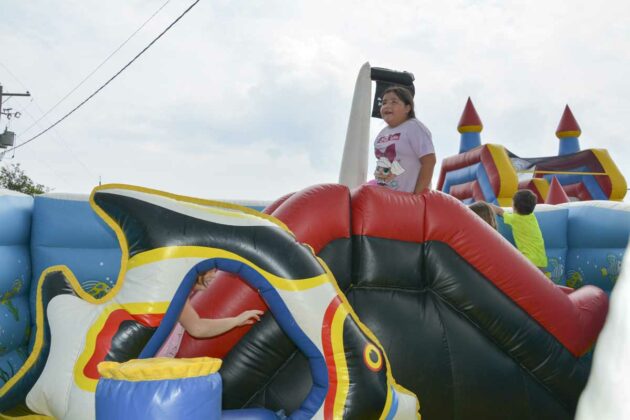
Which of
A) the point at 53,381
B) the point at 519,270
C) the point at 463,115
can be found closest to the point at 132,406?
the point at 53,381

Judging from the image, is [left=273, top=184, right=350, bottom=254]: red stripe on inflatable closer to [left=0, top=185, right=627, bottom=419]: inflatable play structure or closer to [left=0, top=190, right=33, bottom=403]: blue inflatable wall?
[left=0, top=185, right=627, bottom=419]: inflatable play structure

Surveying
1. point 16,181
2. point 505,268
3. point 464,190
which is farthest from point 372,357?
point 16,181

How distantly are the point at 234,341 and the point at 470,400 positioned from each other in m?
1.04

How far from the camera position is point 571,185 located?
33.0 ft

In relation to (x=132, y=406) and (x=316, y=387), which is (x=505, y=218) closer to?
(x=316, y=387)

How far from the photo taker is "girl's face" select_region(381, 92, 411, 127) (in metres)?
2.93

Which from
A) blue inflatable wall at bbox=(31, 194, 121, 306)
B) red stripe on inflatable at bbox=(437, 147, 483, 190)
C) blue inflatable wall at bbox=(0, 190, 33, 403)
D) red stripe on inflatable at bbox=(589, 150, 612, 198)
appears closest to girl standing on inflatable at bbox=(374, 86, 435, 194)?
blue inflatable wall at bbox=(31, 194, 121, 306)

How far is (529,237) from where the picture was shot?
3.93 meters

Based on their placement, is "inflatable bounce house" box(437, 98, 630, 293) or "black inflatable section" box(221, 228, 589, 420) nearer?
"black inflatable section" box(221, 228, 589, 420)

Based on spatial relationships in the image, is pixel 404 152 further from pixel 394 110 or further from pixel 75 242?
pixel 75 242

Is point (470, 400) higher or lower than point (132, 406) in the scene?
lower

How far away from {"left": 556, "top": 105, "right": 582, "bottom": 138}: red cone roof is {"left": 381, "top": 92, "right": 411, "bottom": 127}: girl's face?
30.1 ft

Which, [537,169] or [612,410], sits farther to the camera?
[537,169]

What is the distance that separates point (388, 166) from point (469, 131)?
7.68 meters
